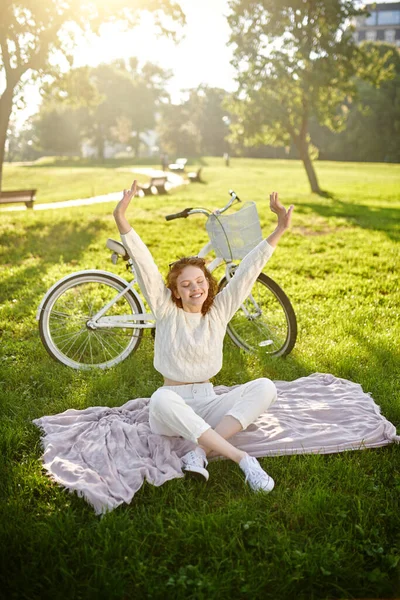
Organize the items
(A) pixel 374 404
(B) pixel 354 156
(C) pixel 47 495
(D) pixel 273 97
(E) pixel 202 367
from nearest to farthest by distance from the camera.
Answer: (C) pixel 47 495, (E) pixel 202 367, (A) pixel 374 404, (D) pixel 273 97, (B) pixel 354 156

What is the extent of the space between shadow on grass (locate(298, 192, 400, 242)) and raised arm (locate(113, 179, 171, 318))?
845 cm

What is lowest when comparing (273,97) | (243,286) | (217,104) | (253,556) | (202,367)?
(253,556)

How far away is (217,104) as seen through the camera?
2950 inches

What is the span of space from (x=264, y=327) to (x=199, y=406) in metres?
1.80

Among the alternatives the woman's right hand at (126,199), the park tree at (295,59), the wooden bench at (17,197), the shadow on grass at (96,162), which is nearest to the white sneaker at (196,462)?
the woman's right hand at (126,199)

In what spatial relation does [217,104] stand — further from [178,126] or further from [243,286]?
[243,286]

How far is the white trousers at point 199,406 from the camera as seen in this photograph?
3.48 m

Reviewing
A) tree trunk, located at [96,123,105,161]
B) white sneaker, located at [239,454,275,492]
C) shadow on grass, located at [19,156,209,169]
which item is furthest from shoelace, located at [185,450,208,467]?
tree trunk, located at [96,123,105,161]

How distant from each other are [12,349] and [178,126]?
69854mm

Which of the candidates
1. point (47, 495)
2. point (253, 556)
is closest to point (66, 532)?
point (47, 495)

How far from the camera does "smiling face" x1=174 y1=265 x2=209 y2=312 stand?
3.75 m

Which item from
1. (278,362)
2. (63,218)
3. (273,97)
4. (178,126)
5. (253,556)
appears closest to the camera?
(253,556)

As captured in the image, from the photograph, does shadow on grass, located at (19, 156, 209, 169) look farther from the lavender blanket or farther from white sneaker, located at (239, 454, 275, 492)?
white sneaker, located at (239, 454, 275, 492)

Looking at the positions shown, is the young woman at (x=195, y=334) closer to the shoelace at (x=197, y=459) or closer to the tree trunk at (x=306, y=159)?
the shoelace at (x=197, y=459)
